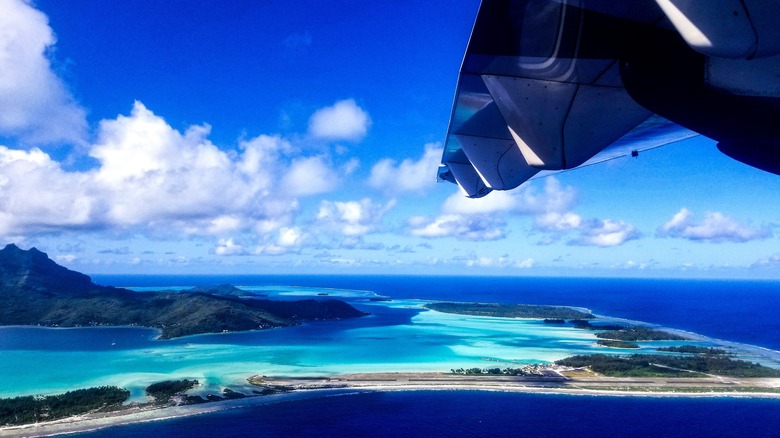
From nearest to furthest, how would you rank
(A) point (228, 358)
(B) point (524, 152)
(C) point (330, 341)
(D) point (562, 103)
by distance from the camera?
(D) point (562, 103), (B) point (524, 152), (A) point (228, 358), (C) point (330, 341)

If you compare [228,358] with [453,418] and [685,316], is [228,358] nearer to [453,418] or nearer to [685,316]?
[453,418]

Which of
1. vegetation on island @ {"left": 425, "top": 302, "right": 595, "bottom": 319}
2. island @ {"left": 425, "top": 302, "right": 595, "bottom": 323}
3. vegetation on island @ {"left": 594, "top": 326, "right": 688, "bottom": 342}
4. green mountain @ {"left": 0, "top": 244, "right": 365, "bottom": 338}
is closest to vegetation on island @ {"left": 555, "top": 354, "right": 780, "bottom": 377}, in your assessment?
vegetation on island @ {"left": 594, "top": 326, "right": 688, "bottom": 342}

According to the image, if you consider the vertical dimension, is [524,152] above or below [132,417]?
above

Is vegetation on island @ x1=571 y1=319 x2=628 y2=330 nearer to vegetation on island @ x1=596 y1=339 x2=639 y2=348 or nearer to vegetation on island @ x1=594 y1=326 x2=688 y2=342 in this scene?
vegetation on island @ x1=594 y1=326 x2=688 y2=342

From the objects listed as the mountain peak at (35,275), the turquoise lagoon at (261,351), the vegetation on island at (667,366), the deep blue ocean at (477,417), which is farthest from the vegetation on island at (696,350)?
the mountain peak at (35,275)

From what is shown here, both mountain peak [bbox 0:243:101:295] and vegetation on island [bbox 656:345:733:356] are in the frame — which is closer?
vegetation on island [bbox 656:345:733:356]

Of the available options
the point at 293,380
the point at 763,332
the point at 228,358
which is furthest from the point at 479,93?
the point at 763,332
